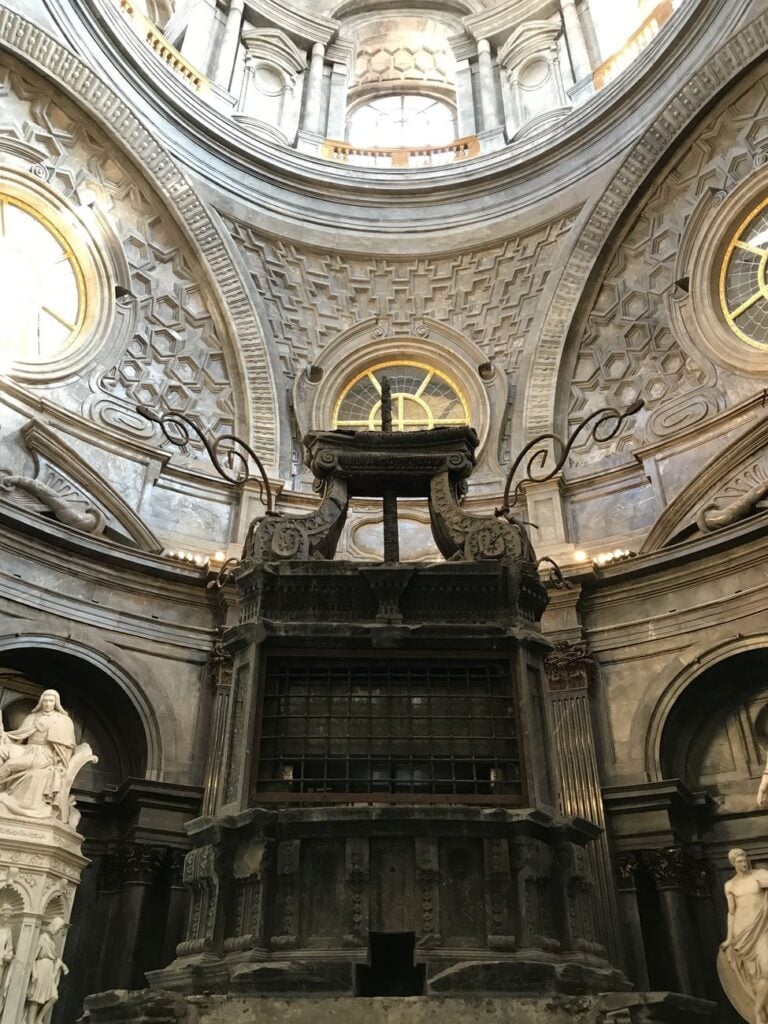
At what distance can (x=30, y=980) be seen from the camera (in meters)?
8.70

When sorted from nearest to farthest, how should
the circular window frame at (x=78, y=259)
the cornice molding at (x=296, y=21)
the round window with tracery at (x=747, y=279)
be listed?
the round window with tracery at (x=747, y=279), the circular window frame at (x=78, y=259), the cornice molding at (x=296, y=21)

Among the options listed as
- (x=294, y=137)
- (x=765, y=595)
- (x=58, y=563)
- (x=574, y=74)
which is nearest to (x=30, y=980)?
(x=58, y=563)

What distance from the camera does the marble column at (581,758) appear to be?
37.4ft

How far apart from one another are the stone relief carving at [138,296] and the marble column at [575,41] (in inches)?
367

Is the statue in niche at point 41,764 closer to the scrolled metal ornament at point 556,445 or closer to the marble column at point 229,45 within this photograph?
the scrolled metal ornament at point 556,445

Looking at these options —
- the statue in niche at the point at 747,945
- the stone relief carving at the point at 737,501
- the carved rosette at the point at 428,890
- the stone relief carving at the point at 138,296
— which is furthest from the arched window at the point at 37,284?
the statue in niche at the point at 747,945

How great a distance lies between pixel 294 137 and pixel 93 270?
624 centimetres

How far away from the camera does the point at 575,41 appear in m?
19.7

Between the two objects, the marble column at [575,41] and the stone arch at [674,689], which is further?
the marble column at [575,41]

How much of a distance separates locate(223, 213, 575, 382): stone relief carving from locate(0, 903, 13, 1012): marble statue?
1097 centimetres

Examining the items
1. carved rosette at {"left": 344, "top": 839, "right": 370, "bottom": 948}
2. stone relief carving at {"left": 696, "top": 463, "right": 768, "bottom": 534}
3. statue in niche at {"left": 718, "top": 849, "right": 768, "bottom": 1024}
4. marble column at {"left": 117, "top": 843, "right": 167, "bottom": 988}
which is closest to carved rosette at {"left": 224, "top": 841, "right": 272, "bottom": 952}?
carved rosette at {"left": 344, "top": 839, "right": 370, "bottom": 948}

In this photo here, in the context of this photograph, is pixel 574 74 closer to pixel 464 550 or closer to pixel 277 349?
pixel 277 349

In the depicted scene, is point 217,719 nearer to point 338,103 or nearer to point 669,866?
point 669,866

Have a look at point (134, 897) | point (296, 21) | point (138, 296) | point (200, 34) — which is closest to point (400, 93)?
point (296, 21)
